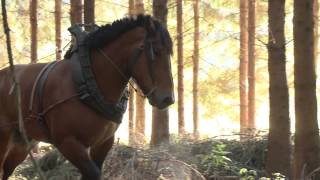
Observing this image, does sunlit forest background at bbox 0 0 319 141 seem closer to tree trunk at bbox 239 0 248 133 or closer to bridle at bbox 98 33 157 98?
tree trunk at bbox 239 0 248 133

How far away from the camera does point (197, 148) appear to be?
28.0ft

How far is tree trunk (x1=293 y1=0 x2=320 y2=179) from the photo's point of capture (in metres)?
6.66

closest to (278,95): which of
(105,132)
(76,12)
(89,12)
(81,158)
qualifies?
(105,132)

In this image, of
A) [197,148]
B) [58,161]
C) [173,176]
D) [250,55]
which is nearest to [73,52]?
[173,176]

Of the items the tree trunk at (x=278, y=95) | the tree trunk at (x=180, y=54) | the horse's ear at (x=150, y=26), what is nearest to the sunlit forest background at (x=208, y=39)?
the tree trunk at (x=180, y=54)

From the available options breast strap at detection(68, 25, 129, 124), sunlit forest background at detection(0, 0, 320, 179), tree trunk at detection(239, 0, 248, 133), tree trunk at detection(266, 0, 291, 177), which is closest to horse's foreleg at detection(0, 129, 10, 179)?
breast strap at detection(68, 25, 129, 124)

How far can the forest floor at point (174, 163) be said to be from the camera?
647 centimetres

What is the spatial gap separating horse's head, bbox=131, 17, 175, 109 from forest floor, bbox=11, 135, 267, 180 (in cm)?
190

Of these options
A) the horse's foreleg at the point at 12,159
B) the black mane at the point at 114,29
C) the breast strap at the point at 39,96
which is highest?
the black mane at the point at 114,29

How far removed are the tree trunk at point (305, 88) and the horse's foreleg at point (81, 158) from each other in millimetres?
3155

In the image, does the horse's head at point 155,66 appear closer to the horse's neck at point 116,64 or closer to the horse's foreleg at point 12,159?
the horse's neck at point 116,64

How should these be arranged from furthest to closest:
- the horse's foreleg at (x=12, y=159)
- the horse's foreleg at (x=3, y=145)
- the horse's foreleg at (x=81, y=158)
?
1. the horse's foreleg at (x=12, y=159)
2. the horse's foreleg at (x=3, y=145)
3. the horse's foreleg at (x=81, y=158)

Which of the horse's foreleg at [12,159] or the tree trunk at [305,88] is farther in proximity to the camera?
the tree trunk at [305,88]

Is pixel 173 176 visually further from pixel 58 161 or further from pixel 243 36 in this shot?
pixel 243 36
